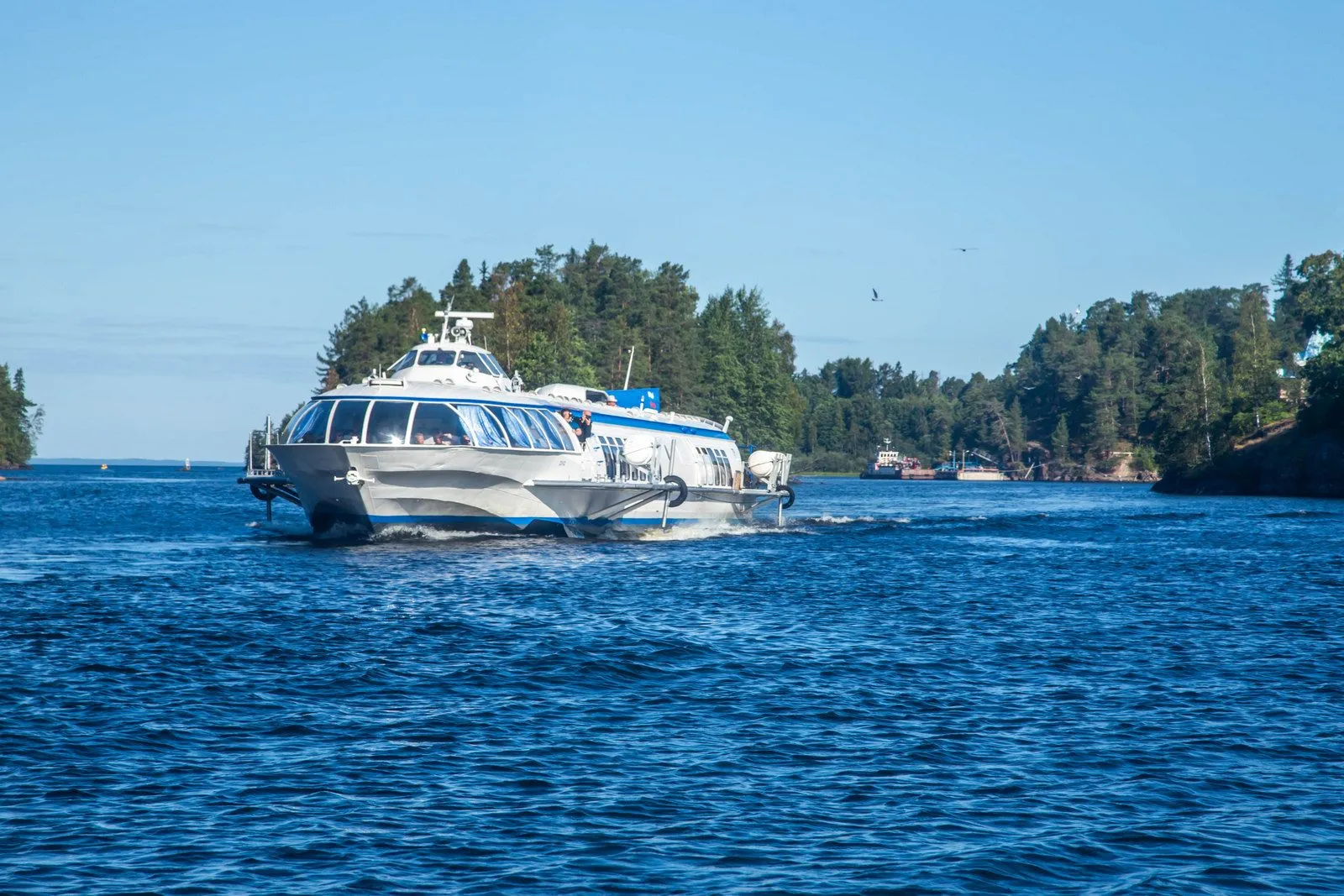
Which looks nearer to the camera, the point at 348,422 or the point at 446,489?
the point at 348,422

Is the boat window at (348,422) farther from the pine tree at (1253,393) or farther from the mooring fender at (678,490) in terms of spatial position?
the pine tree at (1253,393)

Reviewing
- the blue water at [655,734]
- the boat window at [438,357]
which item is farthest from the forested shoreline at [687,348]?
the blue water at [655,734]

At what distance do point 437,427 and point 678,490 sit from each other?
14.4m

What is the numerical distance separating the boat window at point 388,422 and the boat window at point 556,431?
193 inches

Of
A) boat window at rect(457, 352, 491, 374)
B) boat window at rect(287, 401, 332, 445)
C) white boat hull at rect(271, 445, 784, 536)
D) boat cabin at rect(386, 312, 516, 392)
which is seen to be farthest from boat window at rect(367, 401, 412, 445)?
boat window at rect(457, 352, 491, 374)

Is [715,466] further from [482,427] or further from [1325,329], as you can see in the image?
[1325,329]

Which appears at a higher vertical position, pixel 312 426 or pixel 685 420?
pixel 685 420

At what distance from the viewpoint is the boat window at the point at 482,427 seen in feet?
139

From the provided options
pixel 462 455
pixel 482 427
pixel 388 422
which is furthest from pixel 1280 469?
pixel 388 422

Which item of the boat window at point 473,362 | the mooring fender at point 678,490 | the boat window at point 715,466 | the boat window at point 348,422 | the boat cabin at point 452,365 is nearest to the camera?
the boat window at point 348,422

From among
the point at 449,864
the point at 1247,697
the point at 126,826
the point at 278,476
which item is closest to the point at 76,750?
the point at 126,826

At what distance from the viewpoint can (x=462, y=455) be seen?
136ft

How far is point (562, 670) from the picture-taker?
71.1ft

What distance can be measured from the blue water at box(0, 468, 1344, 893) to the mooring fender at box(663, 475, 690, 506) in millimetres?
16665
